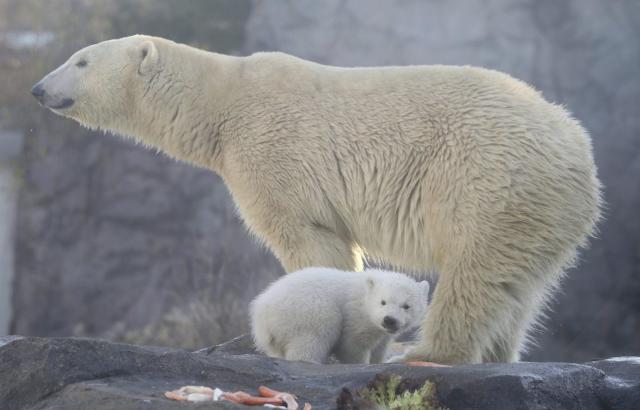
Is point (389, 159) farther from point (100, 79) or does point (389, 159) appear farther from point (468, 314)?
point (100, 79)

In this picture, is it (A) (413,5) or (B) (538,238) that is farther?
(A) (413,5)

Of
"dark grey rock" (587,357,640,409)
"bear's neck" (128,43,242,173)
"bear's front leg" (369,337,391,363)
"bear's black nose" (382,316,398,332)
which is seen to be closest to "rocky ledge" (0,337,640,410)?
"dark grey rock" (587,357,640,409)

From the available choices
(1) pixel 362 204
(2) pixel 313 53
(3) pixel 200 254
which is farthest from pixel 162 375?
(2) pixel 313 53

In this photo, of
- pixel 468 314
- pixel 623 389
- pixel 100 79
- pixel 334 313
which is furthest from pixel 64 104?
pixel 623 389

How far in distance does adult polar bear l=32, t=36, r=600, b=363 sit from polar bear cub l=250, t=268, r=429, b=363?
280 millimetres

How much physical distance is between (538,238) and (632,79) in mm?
6470

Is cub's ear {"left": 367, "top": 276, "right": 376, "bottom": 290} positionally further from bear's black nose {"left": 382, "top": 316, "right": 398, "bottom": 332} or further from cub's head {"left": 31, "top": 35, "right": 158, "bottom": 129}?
cub's head {"left": 31, "top": 35, "right": 158, "bottom": 129}

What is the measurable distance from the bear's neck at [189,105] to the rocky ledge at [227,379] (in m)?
1.93

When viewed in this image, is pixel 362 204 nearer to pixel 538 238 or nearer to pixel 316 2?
pixel 538 238

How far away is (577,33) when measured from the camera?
1045cm

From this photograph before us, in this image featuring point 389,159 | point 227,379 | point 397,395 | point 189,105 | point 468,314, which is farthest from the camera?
point 189,105

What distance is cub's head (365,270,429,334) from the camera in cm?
397

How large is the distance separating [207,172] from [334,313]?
6.57 m

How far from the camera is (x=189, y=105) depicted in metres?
5.21
